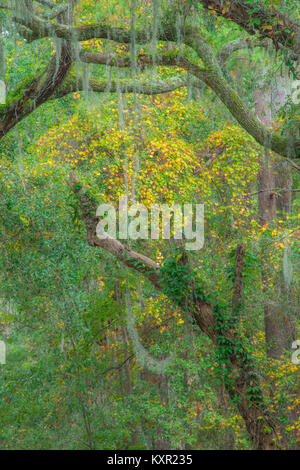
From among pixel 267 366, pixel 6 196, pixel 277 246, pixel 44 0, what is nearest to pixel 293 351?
pixel 267 366

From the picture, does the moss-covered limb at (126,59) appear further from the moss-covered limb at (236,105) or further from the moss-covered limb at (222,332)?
the moss-covered limb at (222,332)

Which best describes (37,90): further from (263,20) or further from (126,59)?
(263,20)

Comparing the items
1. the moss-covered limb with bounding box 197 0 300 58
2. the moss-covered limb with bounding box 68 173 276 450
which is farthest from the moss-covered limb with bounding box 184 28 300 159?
the moss-covered limb with bounding box 68 173 276 450

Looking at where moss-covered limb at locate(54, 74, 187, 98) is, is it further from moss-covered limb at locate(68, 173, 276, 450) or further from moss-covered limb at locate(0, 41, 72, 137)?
moss-covered limb at locate(68, 173, 276, 450)

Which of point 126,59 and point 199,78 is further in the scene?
point 126,59

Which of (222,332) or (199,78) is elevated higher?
(199,78)

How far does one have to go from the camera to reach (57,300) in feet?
29.4

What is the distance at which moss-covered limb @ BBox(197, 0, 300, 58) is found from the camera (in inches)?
230

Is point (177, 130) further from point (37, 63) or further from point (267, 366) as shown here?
point (267, 366)

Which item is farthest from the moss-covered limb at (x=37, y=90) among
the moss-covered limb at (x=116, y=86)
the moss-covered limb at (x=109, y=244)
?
the moss-covered limb at (x=109, y=244)

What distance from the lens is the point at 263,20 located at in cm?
589

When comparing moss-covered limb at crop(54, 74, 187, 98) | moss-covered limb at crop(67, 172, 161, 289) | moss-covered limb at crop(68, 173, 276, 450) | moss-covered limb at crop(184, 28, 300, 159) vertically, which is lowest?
moss-covered limb at crop(68, 173, 276, 450)

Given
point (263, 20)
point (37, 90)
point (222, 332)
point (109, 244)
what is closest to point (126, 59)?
point (37, 90)

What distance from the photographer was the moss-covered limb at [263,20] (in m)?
5.84
